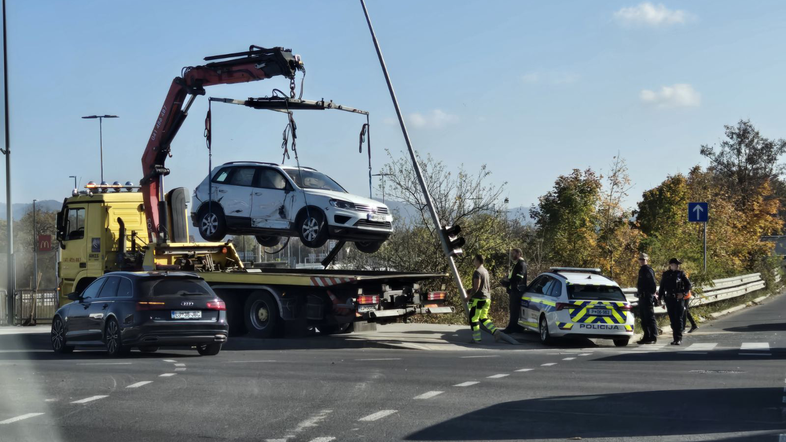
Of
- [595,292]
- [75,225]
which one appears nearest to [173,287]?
[75,225]

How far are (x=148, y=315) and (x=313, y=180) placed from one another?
5.57 metres

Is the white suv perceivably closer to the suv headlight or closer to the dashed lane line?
the suv headlight

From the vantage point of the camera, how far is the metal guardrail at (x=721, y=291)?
22844 mm

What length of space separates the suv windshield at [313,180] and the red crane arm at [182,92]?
2.06m

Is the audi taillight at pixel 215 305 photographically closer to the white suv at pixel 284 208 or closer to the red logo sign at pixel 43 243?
the white suv at pixel 284 208

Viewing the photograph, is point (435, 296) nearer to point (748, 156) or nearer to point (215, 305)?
point (215, 305)

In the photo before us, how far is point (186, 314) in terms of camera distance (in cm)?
1591

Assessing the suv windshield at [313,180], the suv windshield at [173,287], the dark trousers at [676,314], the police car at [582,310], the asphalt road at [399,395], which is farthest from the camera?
the suv windshield at [313,180]

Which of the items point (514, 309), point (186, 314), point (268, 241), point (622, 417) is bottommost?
point (622, 417)

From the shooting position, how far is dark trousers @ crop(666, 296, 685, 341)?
61.9 feet

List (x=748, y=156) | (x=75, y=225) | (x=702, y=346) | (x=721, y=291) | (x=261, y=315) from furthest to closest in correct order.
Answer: (x=748, y=156) < (x=721, y=291) < (x=75, y=225) < (x=261, y=315) < (x=702, y=346)

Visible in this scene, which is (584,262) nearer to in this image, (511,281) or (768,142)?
(511,281)

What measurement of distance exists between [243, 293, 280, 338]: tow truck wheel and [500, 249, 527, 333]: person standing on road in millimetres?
4627

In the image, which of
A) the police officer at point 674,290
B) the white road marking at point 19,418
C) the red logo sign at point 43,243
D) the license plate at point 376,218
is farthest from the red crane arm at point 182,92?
the red logo sign at point 43,243
